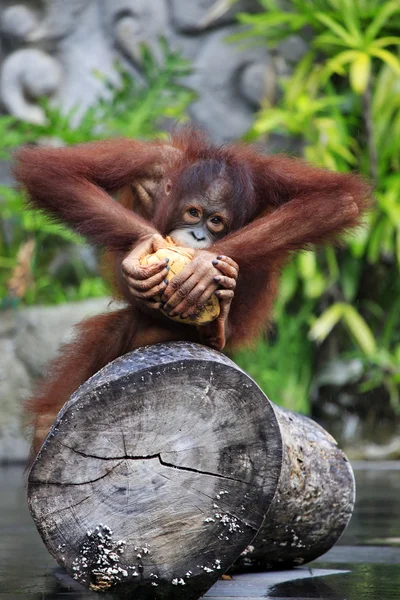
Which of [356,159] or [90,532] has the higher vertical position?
[90,532]

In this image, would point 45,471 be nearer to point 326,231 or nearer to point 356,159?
point 326,231

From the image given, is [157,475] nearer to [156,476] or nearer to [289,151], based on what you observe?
[156,476]

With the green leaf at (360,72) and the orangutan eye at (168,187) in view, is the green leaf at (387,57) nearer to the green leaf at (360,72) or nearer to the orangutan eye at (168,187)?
the green leaf at (360,72)

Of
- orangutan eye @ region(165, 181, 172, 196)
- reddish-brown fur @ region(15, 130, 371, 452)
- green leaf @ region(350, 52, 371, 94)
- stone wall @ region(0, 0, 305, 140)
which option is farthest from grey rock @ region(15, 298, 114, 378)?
orangutan eye @ region(165, 181, 172, 196)

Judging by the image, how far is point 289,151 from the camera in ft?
28.4

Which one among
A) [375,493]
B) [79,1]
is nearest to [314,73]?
[79,1]

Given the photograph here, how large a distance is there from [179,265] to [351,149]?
589 centimetres

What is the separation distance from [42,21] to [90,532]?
8595 millimetres

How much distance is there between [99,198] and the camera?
2.92 m

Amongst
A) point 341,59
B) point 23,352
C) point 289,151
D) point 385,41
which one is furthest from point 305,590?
point 289,151

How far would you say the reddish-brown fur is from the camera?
2902mm

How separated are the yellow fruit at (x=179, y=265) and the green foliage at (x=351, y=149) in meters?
4.88

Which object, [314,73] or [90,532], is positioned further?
[314,73]

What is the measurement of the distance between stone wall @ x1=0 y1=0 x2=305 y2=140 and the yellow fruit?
7.45m
